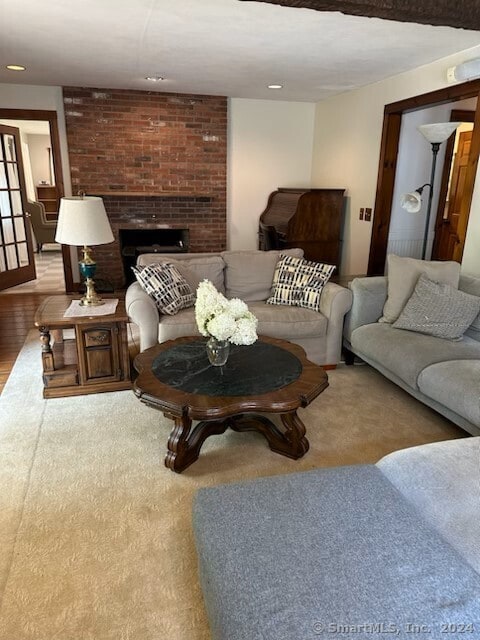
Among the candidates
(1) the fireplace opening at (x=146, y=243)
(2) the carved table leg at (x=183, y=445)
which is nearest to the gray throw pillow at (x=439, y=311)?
(2) the carved table leg at (x=183, y=445)

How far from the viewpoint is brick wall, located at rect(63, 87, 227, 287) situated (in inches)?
202

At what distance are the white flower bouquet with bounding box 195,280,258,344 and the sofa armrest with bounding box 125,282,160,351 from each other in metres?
0.87

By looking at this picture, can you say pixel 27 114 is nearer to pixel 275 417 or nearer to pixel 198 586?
pixel 275 417

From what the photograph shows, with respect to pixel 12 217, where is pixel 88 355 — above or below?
below

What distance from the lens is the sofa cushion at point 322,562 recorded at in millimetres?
1000

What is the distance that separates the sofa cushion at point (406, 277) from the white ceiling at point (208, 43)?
58.8 inches

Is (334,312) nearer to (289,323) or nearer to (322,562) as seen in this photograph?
(289,323)

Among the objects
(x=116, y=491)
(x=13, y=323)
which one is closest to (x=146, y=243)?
(x=13, y=323)

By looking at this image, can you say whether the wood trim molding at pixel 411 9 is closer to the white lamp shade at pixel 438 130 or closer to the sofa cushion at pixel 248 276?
the white lamp shade at pixel 438 130

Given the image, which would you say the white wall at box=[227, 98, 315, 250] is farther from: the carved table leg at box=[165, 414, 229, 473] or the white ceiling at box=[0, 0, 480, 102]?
the carved table leg at box=[165, 414, 229, 473]

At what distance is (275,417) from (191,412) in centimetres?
88

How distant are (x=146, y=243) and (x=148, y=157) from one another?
1072 mm

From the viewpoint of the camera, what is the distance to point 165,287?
3129mm

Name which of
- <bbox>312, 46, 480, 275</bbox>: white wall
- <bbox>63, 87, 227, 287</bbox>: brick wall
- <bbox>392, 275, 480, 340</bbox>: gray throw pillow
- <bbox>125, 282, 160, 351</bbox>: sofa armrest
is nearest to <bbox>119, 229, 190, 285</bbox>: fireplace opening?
<bbox>63, 87, 227, 287</bbox>: brick wall
